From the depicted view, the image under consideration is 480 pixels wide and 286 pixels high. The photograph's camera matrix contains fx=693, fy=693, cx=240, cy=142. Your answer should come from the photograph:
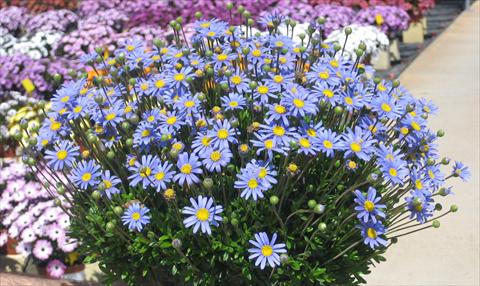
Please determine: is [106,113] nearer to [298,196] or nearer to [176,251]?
[176,251]

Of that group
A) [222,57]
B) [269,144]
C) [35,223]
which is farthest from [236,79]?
[35,223]

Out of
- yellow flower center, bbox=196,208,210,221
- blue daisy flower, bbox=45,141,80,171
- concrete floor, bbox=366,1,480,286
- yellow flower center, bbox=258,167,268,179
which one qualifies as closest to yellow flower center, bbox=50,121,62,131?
blue daisy flower, bbox=45,141,80,171

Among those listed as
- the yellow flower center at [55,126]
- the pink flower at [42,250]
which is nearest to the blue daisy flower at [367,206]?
the yellow flower center at [55,126]

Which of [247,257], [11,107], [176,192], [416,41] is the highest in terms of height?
[176,192]

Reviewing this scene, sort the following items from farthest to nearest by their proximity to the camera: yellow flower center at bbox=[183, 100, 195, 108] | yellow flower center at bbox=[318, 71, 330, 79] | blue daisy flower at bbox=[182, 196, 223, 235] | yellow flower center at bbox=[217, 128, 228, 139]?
yellow flower center at bbox=[318, 71, 330, 79] < yellow flower center at bbox=[183, 100, 195, 108] < yellow flower center at bbox=[217, 128, 228, 139] < blue daisy flower at bbox=[182, 196, 223, 235]

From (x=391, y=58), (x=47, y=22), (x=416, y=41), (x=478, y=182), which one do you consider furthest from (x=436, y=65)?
(x=47, y=22)

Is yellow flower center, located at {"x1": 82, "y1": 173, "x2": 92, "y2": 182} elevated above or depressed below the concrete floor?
above

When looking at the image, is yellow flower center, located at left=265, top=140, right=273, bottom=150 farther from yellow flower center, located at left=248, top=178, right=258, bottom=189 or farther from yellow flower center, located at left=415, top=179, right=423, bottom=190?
yellow flower center, located at left=415, top=179, right=423, bottom=190
